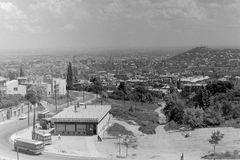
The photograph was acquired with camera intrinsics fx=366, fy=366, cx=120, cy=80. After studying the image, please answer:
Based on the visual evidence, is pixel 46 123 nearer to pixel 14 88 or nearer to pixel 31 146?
pixel 31 146

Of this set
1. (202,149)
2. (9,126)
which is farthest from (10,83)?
(202,149)

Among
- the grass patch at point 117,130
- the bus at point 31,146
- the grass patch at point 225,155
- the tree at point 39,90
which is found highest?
the bus at point 31,146

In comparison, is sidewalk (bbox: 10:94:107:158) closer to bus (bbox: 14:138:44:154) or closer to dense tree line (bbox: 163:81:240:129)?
bus (bbox: 14:138:44:154)

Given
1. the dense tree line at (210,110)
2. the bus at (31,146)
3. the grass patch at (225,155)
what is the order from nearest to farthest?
1. the grass patch at (225,155)
2. the bus at (31,146)
3. the dense tree line at (210,110)

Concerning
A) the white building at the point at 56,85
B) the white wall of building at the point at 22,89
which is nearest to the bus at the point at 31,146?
the white wall of building at the point at 22,89

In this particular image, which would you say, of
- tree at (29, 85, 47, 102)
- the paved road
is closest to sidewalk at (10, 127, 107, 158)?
the paved road

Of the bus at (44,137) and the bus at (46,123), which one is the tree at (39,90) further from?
the bus at (44,137)

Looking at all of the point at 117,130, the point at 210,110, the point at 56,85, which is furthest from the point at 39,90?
the point at 210,110
